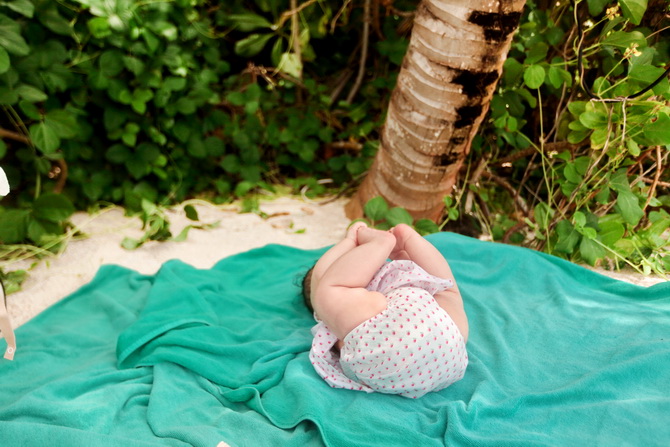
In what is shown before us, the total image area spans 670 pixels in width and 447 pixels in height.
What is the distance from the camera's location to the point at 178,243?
2.42 meters

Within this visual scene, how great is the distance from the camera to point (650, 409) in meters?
1.18

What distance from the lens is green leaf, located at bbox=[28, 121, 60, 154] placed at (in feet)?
7.18

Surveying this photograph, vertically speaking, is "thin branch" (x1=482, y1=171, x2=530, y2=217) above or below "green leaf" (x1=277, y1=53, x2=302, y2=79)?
below

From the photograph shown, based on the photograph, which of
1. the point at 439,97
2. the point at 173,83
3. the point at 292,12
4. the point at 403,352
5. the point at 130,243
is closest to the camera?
the point at 403,352

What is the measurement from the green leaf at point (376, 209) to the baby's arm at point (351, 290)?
600 mm

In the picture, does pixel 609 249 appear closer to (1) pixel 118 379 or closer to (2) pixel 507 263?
(2) pixel 507 263

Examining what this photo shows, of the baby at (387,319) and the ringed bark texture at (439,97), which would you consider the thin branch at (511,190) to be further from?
the baby at (387,319)

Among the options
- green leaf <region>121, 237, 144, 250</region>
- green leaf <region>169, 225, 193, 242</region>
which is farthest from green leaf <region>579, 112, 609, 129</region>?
green leaf <region>121, 237, 144, 250</region>

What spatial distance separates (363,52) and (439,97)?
1.14 metres

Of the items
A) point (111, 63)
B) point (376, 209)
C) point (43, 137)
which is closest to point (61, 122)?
point (43, 137)

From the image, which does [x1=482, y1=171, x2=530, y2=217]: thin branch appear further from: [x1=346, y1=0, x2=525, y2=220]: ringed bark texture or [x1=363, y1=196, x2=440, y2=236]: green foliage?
[x1=363, y1=196, x2=440, y2=236]: green foliage

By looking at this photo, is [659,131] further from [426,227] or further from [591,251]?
[426,227]

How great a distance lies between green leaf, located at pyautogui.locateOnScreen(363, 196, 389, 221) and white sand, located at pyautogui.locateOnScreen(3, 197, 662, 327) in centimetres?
35

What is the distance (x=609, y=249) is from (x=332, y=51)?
7.14 feet
